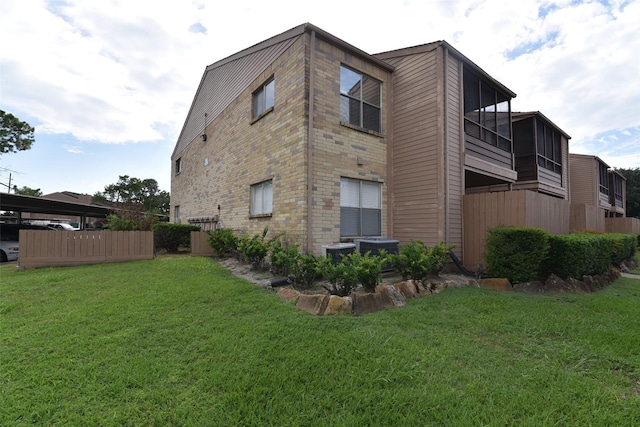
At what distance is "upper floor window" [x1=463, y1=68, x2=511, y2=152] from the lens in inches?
337

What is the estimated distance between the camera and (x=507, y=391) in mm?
2160

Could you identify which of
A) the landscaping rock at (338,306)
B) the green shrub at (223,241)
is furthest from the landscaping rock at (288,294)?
the green shrub at (223,241)

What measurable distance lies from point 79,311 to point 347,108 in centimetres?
704

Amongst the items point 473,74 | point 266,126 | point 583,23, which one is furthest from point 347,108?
point 583,23

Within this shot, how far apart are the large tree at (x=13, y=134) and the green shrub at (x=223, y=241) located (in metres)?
26.5

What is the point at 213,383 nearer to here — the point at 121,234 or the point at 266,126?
the point at 266,126

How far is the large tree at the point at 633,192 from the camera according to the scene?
3019cm

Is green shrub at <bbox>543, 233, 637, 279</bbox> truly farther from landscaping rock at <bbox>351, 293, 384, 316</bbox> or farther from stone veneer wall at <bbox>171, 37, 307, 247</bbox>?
stone veneer wall at <bbox>171, 37, 307, 247</bbox>

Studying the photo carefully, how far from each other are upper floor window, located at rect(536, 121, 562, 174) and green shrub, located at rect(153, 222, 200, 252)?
15924 millimetres

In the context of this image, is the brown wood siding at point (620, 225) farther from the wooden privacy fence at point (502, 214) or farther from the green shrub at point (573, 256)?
the green shrub at point (573, 256)

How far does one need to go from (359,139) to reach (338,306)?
5.04 meters

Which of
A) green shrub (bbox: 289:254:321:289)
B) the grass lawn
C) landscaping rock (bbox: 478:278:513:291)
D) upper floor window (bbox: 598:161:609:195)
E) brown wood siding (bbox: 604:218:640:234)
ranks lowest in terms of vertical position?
the grass lawn

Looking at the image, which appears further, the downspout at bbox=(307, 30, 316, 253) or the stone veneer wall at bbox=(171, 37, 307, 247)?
the stone veneer wall at bbox=(171, 37, 307, 247)

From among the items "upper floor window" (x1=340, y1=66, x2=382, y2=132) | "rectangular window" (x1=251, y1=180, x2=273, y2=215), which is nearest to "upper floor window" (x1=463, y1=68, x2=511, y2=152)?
"upper floor window" (x1=340, y1=66, x2=382, y2=132)
